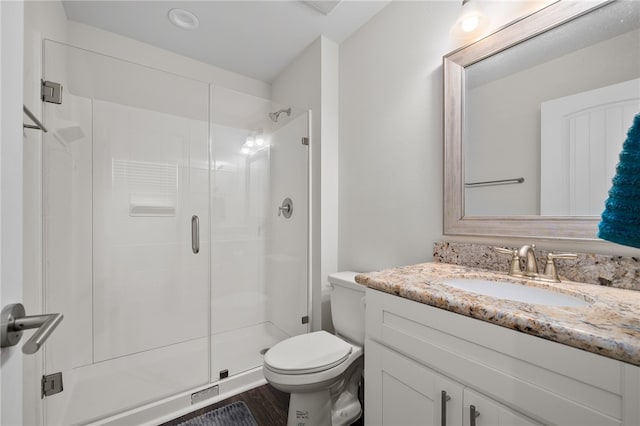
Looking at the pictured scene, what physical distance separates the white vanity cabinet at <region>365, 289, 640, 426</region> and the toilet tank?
41 centimetres

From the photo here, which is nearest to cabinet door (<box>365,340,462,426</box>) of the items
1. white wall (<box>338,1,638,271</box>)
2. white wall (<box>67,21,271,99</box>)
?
white wall (<box>338,1,638,271</box>)

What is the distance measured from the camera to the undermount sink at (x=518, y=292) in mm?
876

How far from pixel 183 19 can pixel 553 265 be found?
2.50 meters

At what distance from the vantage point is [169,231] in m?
2.10

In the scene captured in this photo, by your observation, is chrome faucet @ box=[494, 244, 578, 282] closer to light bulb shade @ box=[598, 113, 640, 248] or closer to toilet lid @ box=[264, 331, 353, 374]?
light bulb shade @ box=[598, 113, 640, 248]

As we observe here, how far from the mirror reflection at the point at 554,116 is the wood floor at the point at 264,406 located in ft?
4.71

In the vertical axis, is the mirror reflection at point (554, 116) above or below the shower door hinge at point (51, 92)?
below

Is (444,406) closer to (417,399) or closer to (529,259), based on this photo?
(417,399)

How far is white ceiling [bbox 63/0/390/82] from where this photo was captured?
5.61 feet

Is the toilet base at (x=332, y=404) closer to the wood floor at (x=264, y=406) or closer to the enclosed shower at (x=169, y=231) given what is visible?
the wood floor at (x=264, y=406)

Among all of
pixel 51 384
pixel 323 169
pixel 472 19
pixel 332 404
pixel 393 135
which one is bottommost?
pixel 332 404

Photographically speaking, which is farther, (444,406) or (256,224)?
(256,224)

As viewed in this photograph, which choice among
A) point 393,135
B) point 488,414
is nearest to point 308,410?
point 488,414

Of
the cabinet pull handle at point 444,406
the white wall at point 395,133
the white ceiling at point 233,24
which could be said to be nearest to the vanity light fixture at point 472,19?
the white wall at point 395,133
